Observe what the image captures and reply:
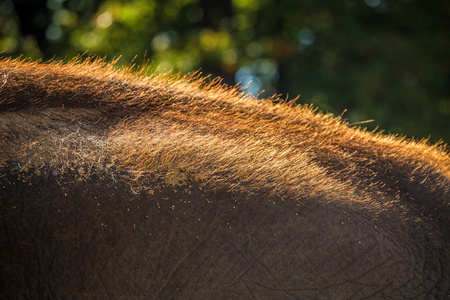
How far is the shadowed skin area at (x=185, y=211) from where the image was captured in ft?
4.65

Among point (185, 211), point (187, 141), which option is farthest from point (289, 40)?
point (185, 211)

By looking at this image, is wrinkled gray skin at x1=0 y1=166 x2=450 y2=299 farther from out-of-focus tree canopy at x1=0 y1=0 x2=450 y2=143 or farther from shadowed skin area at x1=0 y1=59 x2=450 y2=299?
out-of-focus tree canopy at x1=0 y1=0 x2=450 y2=143

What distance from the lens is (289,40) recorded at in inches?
610

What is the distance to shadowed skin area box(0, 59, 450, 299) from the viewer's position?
1.42 meters

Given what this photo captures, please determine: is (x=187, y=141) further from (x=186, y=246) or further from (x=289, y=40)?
(x=289, y=40)

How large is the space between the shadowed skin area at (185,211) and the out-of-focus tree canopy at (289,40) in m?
11.8

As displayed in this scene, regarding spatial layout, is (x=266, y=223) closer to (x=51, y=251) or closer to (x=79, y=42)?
(x=51, y=251)

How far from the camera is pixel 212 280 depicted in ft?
4.83

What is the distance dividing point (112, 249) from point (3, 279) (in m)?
0.34

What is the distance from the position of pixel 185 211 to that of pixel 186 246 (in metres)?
0.11

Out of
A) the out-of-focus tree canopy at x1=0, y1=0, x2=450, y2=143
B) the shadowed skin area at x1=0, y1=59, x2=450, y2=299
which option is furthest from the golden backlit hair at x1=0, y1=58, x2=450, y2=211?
the out-of-focus tree canopy at x1=0, y1=0, x2=450, y2=143

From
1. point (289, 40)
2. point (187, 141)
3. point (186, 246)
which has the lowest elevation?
point (289, 40)

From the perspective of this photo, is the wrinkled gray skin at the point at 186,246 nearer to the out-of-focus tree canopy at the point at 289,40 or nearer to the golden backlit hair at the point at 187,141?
the golden backlit hair at the point at 187,141

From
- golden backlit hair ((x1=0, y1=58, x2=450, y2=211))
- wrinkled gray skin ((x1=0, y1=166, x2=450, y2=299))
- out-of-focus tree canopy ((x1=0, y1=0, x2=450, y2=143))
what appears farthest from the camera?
out-of-focus tree canopy ((x1=0, y1=0, x2=450, y2=143))
